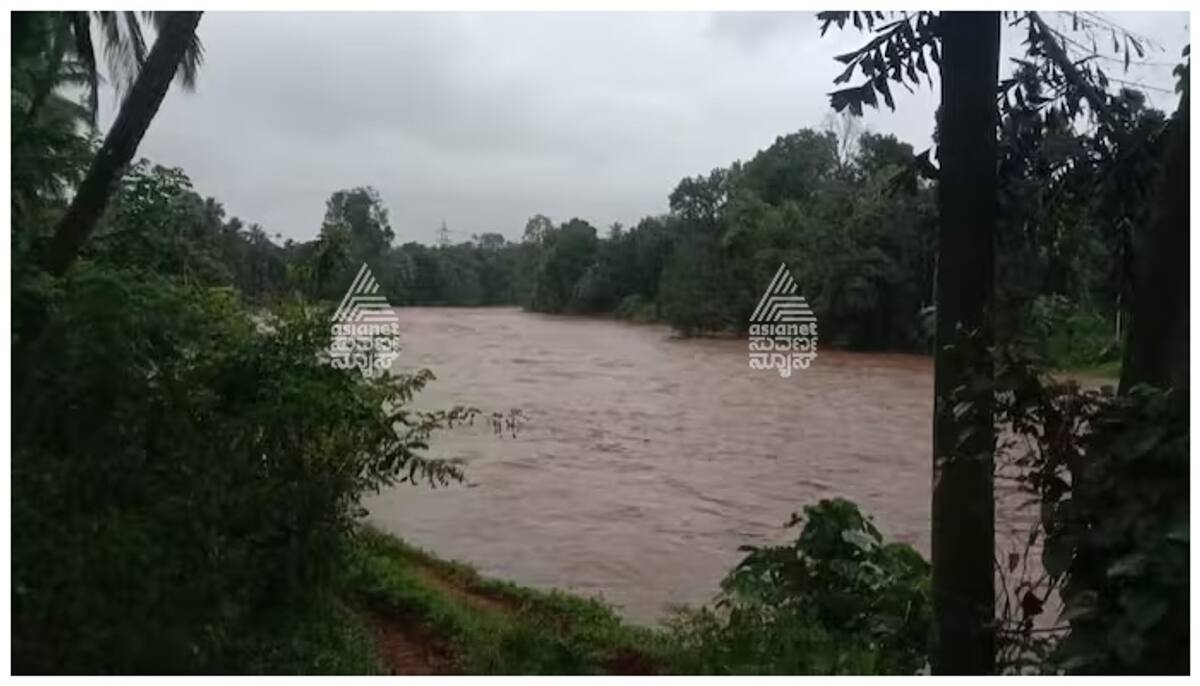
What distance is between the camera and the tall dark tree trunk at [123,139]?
9.44 ft

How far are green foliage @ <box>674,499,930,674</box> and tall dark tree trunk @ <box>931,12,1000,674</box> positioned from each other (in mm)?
184

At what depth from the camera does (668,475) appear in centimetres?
832

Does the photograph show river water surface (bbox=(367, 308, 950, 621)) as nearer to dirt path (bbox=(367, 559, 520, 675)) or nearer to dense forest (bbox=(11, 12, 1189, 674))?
dirt path (bbox=(367, 559, 520, 675))

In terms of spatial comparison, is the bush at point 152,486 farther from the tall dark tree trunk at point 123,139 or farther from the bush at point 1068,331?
the bush at point 1068,331

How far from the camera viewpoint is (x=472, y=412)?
4.03 meters

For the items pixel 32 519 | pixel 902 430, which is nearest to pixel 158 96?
pixel 32 519

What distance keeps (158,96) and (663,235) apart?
9.41m

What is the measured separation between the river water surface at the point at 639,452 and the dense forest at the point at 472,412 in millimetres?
1316

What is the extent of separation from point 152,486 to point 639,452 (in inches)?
286

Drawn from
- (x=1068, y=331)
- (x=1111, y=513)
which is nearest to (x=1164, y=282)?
(x=1111, y=513)

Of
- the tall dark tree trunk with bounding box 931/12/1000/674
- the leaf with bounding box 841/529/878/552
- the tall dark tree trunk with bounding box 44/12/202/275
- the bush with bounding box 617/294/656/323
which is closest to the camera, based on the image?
the tall dark tree trunk with bounding box 931/12/1000/674

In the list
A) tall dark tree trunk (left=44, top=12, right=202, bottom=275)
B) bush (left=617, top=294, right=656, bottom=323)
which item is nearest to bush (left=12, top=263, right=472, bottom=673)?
tall dark tree trunk (left=44, top=12, right=202, bottom=275)

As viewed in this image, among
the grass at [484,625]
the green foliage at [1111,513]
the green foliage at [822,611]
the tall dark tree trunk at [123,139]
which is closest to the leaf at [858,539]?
the green foliage at [822,611]

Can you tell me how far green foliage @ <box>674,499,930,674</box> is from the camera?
2762mm
